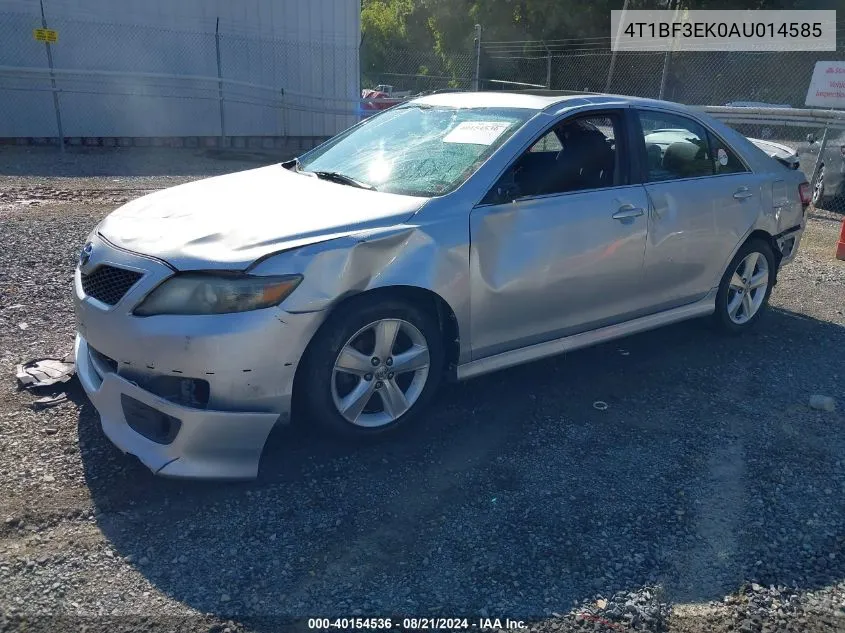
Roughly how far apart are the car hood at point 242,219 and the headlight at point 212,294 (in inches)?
2.3

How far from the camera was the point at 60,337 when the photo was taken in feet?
16.3

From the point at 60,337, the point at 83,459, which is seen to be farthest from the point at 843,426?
the point at 60,337

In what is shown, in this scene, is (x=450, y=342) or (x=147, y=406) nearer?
(x=147, y=406)

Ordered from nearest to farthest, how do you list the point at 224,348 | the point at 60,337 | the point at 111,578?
the point at 111,578 → the point at 224,348 → the point at 60,337

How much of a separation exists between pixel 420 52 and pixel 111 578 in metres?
38.0

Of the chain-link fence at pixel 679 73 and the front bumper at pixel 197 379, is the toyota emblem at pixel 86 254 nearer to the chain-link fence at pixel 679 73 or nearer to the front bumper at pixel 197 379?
the front bumper at pixel 197 379

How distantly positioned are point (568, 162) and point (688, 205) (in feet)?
3.12

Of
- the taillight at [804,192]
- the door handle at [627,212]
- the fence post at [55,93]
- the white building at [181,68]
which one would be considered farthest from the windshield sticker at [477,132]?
the white building at [181,68]

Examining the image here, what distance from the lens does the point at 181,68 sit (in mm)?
15445

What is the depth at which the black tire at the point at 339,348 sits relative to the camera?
3.48m

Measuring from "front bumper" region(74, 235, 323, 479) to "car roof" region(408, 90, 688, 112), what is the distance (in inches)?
77.2

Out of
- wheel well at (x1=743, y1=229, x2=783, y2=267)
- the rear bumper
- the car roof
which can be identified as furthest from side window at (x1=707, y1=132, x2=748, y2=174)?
the rear bumper

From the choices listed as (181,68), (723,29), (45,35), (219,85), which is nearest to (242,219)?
(45,35)

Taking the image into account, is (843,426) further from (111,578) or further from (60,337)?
(60,337)
